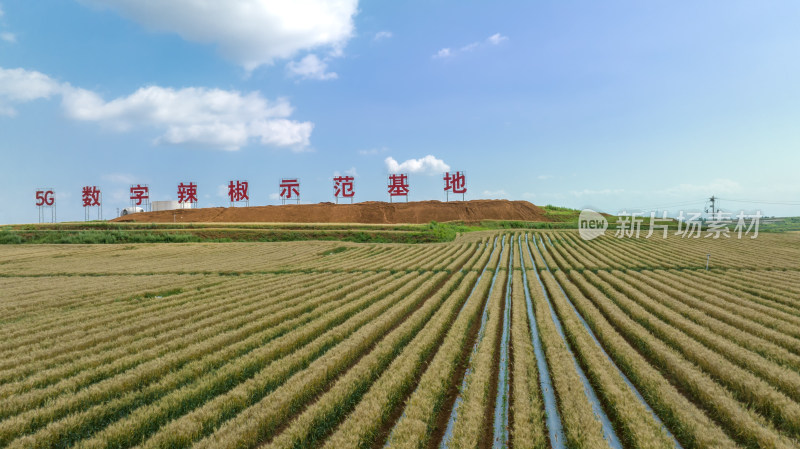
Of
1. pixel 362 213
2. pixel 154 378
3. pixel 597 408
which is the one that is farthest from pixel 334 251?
pixel 362 213

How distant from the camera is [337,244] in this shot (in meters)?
47.9

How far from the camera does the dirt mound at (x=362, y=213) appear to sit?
86500 mm

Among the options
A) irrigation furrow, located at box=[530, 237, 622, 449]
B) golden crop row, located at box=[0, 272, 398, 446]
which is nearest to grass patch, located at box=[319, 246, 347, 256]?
golden crop row, located at box=[0, 272, 398, 446]

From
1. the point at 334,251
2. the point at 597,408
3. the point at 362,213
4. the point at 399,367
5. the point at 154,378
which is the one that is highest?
the point at 362,213

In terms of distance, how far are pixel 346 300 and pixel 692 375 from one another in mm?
12919

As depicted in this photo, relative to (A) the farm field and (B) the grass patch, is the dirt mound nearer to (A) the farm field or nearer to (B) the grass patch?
(B) the grass patch

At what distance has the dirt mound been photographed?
8650 centimetres

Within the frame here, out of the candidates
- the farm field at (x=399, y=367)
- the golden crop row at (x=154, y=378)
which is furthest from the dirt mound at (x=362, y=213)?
the golden crop row at (x=154, y=378)

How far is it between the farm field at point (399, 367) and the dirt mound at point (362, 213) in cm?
6710

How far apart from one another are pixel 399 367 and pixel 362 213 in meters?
81.0

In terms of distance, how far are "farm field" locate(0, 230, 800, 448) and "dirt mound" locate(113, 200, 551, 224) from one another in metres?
67.1

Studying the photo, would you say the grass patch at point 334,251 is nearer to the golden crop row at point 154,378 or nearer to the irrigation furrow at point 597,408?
the golden crop row at point 154,378

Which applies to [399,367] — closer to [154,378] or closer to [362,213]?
[154,378]

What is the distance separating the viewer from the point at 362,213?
89562 mm
